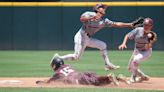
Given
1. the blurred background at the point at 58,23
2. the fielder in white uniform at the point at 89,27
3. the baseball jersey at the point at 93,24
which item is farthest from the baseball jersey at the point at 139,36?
the blurred background at the point at 58,23

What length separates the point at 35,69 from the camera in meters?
14.1

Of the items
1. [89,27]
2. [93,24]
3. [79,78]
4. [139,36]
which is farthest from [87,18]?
[79,78]

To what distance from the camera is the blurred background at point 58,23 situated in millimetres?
22625

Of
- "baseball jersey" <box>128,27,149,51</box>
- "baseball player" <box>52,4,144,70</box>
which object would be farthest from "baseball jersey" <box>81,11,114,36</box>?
"baseball jersey" <box>128,27,149,51</box>

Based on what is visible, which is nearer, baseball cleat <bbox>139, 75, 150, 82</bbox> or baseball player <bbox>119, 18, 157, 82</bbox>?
baseball player <bbox>119, 18, 157, 82</bbox>

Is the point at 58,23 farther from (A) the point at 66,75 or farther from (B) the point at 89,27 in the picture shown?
(A) the point at 66,75

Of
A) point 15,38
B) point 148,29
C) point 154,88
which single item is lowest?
point 15,38

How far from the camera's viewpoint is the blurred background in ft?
74.2

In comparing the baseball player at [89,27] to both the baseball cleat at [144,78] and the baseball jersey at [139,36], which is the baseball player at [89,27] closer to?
the baseball jersey at [139,36]

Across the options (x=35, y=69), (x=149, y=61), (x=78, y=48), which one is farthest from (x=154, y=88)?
(x=149, y=61)

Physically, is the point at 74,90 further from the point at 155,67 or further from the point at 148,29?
the point at 155,67

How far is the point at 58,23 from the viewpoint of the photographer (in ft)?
74.5

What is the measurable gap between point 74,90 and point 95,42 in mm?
2712

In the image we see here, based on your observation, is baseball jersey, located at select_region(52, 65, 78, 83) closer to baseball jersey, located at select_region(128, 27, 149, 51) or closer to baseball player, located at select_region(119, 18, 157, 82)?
baseball player, located at select_region(119, 18, 157, 82)
